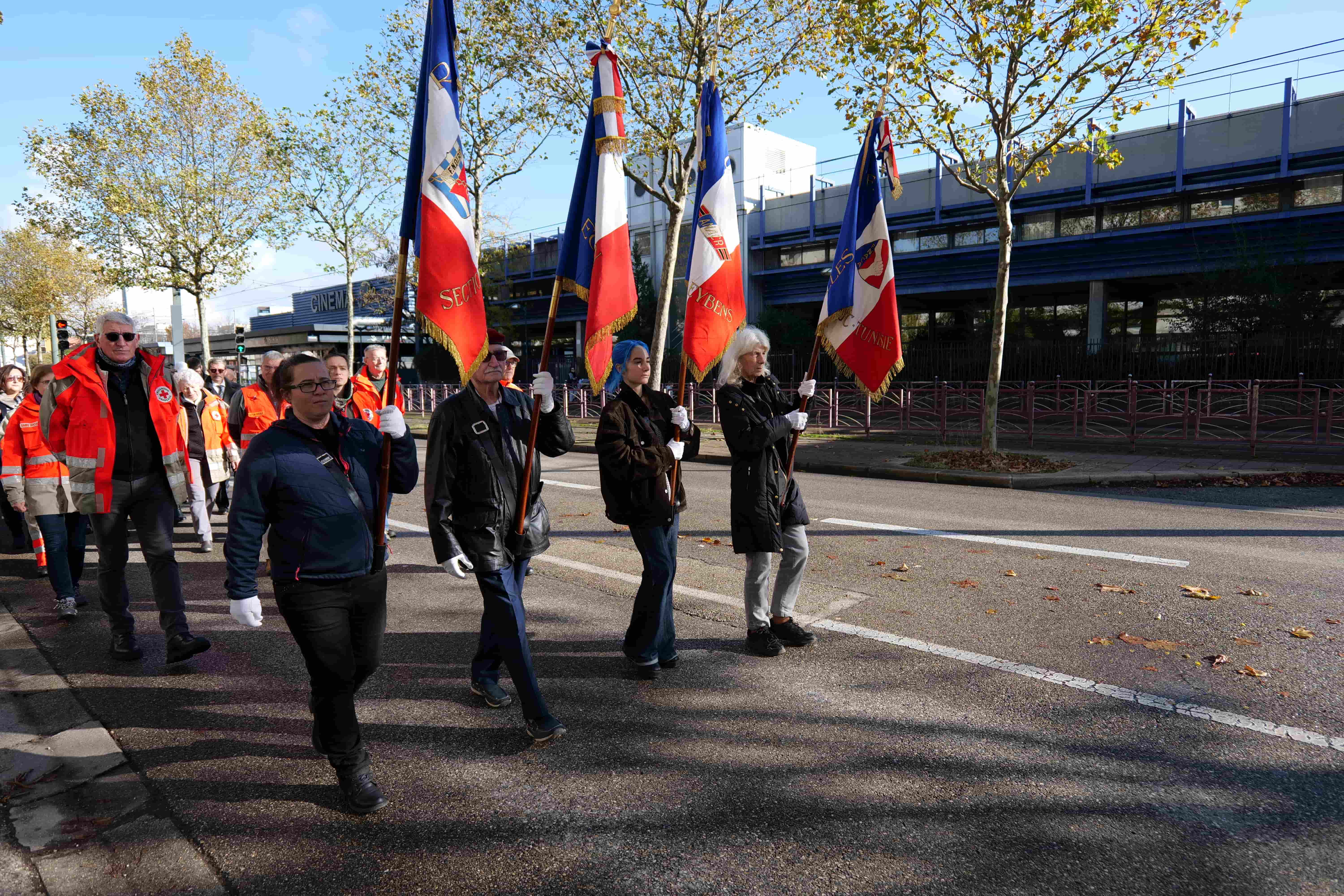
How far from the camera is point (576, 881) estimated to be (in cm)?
268

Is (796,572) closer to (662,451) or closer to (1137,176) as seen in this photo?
(662,451)

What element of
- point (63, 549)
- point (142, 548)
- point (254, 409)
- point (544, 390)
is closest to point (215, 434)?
point (254, 409)

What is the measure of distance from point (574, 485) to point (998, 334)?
7.29 meters

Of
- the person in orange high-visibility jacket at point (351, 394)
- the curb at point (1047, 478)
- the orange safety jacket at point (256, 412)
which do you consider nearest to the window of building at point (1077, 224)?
the curb at point (1047, 478)

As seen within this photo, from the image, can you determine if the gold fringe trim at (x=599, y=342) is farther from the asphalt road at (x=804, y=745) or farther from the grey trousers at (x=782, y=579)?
the asphalt road at (x=804, y=745)

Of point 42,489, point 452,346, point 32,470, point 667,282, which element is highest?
point 667,282

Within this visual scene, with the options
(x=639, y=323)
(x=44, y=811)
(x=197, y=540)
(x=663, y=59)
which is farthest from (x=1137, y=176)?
(x=44, y=811)

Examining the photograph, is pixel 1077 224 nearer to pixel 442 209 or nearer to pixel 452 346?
pixel 442 209

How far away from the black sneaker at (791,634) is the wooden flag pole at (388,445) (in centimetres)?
238

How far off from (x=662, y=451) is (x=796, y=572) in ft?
3.62

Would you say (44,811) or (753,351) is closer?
(44,811)

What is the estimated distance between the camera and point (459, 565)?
360cm

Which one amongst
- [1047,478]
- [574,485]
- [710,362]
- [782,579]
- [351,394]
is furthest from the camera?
[574,485]

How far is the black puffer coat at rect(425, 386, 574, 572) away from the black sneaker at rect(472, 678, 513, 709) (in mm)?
756
